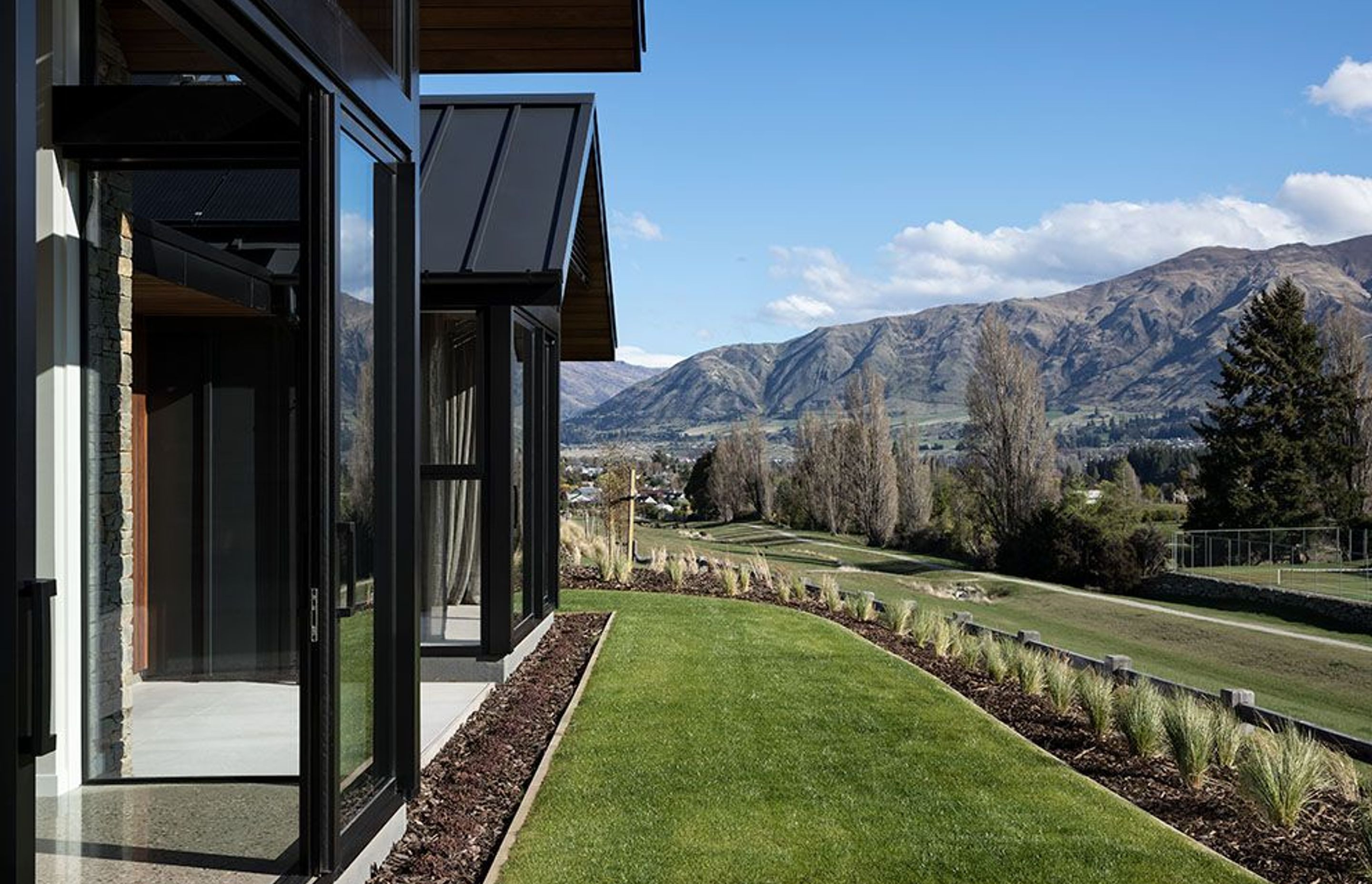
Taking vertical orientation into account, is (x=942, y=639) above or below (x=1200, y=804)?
above

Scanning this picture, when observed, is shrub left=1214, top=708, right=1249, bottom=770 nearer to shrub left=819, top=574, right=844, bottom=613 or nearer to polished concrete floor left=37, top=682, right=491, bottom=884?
polished concrete floor left=37, top=682, right=491, bottom=884

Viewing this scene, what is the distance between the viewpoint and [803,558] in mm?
40375

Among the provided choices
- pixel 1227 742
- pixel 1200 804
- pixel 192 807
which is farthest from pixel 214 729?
pixel 1227 742

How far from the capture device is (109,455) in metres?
5.98

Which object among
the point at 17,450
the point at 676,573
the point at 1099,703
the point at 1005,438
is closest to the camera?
the point at 17,450

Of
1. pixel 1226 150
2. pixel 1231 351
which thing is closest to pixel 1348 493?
pixel 1231 351

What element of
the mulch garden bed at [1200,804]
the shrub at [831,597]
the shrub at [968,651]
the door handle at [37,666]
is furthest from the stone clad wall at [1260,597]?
the door handle at [37,666]

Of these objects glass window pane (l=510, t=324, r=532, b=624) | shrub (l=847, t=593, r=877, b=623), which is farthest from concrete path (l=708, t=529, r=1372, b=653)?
glass window pane (l=510, t=324, r=532, b=624)

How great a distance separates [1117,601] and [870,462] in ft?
59.9

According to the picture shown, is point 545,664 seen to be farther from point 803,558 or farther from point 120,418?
point 803,558

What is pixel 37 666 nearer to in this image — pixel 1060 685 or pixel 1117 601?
pixel 1060 685

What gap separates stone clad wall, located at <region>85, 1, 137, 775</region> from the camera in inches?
226

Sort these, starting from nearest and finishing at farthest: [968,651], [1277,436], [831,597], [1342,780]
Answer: [1342,780] < [968,651] < [831,597] < [1277,436]

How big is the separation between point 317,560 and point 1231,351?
1804 inches
